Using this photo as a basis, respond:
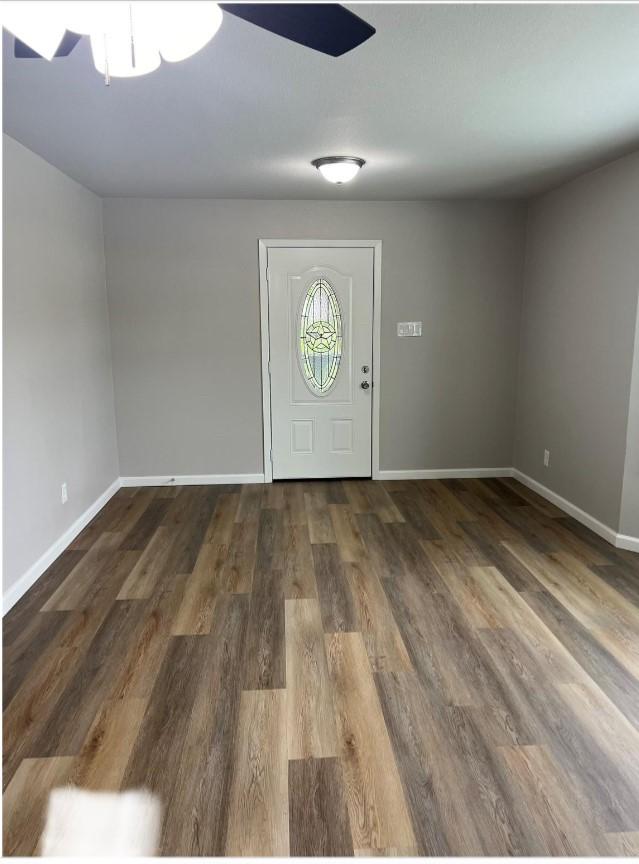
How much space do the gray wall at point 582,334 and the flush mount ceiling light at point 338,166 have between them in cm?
161

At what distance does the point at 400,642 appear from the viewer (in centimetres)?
270

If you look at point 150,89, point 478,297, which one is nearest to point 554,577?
point 478,297

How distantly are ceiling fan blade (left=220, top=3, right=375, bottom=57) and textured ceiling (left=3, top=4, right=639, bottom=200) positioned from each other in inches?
17.9

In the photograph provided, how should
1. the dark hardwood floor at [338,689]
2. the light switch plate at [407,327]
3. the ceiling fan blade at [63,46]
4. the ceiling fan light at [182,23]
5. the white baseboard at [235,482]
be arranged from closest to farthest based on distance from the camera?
1. the ceiling fan light at [182,23]
2. the ceiling fan blade at [63,46]
3. the dark hardwood floor at [338,689]
4. the white baseboard at [235,482]
5. the light switch plate at [407,327]

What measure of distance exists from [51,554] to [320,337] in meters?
2.69

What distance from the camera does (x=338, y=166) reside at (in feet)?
11.6

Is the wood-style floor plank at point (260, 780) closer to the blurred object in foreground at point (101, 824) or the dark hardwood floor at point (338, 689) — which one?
the dark hardwood floor at point (338, 689)

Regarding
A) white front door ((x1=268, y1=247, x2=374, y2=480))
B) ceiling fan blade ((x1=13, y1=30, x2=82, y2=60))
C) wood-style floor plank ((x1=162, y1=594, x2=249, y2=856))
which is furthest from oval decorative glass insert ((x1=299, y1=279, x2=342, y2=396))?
ceiling fan blade ((x1=13, y1=30, x2=82, y2=60))

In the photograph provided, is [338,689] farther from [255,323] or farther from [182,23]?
[255,323]

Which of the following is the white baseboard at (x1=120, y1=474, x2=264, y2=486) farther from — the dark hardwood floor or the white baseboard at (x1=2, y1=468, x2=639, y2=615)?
the dark hardwood floor

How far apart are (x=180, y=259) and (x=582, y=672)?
4045 millimetres

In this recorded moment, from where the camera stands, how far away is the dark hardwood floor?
1.78 metres

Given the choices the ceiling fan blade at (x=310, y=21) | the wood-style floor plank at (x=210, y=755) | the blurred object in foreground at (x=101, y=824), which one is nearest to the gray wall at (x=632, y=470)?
the wood-style floor plank at (x=210, y=755)

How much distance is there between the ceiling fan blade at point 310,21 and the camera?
1349 mm
